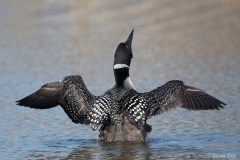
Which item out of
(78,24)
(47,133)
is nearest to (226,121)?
(47,133)

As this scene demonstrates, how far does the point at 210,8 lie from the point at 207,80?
6.86 m

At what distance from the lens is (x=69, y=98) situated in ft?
28.9

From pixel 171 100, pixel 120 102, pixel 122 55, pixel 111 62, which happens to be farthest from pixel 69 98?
pixel 111 62

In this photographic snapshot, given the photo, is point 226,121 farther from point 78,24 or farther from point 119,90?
point 78,24

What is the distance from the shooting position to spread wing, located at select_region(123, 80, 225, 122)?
8562mm

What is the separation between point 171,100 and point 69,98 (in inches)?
46.8

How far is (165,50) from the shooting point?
45.4ft

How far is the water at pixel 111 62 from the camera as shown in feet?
27.3

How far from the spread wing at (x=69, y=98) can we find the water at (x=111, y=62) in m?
0.32

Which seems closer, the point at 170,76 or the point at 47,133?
the point at 47,133

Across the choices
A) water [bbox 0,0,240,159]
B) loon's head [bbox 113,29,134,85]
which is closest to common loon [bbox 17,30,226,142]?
loon's head [bbox 113,29,134,85]

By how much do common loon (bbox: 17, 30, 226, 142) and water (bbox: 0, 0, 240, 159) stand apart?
22cm

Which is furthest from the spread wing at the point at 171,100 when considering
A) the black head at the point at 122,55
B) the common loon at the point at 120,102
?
the black head at the point at 122,55

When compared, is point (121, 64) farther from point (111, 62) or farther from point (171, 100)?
point (111, 62)
